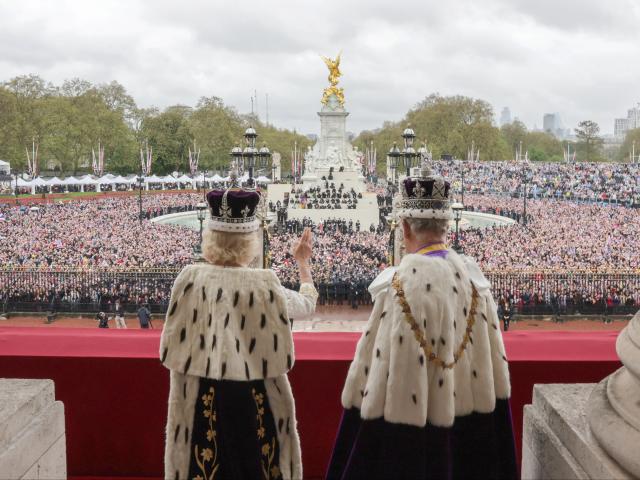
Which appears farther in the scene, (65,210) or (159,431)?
(65,210)

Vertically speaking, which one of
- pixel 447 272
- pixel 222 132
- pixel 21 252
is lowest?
pixel 21 252

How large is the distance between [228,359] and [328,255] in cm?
2008

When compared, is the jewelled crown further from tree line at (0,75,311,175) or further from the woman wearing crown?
tree line at (0,75,311,175)

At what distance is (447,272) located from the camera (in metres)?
2.78

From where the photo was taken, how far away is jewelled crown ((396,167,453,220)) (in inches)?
115

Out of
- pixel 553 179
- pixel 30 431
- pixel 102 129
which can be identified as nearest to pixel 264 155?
pixel 30 431

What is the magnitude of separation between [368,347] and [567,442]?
2.94ft

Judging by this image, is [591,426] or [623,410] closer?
[623,410]

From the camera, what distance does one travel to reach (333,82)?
5391 centimetres

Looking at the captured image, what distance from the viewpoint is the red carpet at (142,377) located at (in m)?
3.72

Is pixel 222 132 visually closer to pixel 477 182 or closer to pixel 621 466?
pixel 477 182

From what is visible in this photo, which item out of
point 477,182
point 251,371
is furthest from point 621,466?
point 477,182

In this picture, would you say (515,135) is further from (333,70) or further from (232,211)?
(232,211)

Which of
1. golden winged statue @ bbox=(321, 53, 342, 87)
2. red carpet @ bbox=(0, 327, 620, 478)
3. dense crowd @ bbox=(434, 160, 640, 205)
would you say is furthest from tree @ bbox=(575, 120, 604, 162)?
red carpet @ bbox=(0, 327, 620, 478)
